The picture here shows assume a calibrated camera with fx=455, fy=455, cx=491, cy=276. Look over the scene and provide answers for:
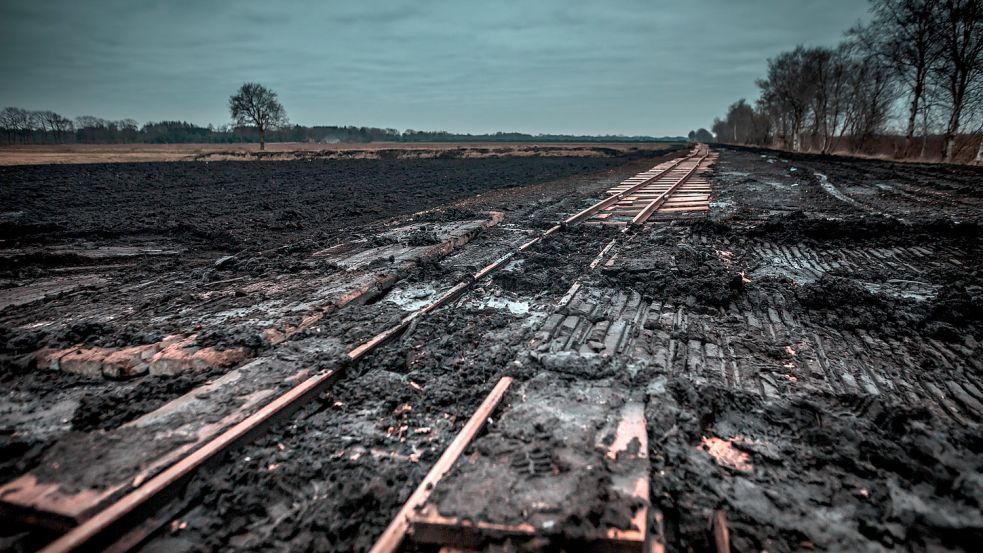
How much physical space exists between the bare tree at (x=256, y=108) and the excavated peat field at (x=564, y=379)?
2642 inches

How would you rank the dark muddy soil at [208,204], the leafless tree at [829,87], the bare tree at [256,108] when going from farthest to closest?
1. the bare tree at [256,108]
2. the leafless tree at [829,87]
3. the dark muddy soil at [208,204]

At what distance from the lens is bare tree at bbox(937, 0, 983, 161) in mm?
23906

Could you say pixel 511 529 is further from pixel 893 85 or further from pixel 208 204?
pixel 893 85

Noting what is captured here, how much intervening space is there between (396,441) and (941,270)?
25.7ft

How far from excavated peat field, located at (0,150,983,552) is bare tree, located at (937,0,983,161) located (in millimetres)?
24565

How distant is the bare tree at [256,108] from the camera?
217 feet

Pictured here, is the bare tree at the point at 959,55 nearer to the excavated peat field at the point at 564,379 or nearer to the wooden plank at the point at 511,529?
the excavated peat field at the point at 564,379

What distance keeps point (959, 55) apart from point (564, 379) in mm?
35729

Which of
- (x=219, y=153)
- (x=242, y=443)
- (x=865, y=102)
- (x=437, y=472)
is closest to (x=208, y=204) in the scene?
(x=242, y=443)

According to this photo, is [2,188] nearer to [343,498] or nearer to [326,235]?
[326,235]

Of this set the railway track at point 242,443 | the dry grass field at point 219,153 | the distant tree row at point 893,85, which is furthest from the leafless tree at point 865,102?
the railway track at point 242,443

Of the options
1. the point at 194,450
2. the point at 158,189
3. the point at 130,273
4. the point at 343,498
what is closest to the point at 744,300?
the point at 343,498

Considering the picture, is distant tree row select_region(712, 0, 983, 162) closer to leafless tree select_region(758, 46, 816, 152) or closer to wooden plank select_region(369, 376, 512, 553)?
leafless tree select_region(758, 46, 816, 152)

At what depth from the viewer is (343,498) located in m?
2.64
